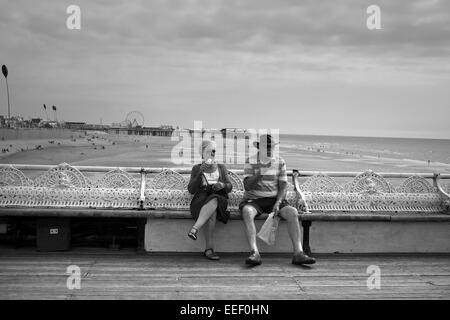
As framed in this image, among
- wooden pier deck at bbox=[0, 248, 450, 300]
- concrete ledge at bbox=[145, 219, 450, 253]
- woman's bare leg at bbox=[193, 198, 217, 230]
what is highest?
woman's bare leg at bbox=[193, 198, 217, 230]

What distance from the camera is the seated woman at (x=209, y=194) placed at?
459 cm

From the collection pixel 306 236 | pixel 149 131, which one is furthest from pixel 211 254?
pixel 149 131

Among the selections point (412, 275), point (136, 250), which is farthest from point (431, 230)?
point (136, 250)

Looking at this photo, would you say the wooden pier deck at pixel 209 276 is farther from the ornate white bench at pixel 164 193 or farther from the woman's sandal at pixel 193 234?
the ornate white bench at pixel 164 193

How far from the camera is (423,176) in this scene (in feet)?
17.9

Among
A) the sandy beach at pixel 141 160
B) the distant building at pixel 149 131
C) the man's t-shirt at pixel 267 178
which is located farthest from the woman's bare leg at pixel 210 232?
the distant building at pixel 149 131

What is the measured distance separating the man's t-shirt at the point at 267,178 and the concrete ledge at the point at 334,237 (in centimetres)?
32

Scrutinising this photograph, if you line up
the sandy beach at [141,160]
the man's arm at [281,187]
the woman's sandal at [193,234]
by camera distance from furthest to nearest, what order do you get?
the sandy beach at [141,160], the man's arm at [281,187], the woman's sandal at [193,234]

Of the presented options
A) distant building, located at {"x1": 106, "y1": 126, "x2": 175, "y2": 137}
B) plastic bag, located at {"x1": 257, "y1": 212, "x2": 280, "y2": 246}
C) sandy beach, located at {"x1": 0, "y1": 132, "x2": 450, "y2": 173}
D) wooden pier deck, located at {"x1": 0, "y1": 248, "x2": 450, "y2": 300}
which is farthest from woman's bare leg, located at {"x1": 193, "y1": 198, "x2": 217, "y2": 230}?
distant building, located at {"x1": 106, "y1": 126, "x2": 175, "y2": 137}

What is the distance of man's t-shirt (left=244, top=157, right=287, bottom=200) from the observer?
4762 millimetres

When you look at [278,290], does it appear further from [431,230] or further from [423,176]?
[423,176]

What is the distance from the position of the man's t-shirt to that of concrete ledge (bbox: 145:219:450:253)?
32 centimetres

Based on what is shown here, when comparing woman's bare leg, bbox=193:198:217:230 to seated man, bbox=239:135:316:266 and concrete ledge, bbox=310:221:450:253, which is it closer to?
seated man, bbox=239:135:316:266

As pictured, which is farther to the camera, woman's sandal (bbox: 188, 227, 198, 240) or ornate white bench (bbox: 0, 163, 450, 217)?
ornate white bench (bbox: 0, 163, 450, 217)
